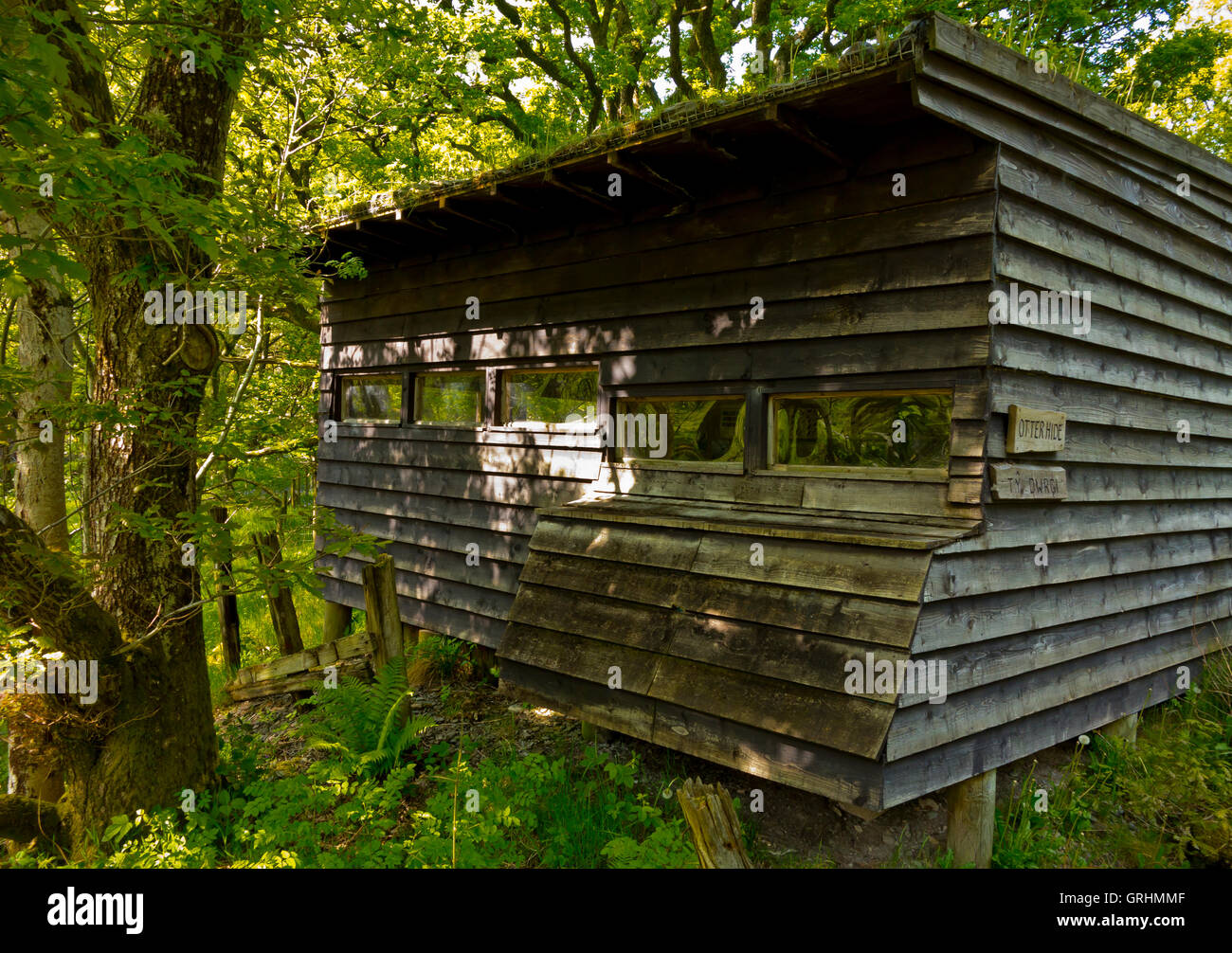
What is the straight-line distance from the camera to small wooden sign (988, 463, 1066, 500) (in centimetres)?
449

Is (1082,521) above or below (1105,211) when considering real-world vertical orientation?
below

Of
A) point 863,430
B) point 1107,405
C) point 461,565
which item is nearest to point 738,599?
point 863,430

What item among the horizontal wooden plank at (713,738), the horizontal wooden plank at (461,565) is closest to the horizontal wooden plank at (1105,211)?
the horizontal wooden plank at (713,738)

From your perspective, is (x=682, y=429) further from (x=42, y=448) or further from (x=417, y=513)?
(x=42, y=448)

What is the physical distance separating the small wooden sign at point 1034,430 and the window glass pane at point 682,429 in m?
1.82

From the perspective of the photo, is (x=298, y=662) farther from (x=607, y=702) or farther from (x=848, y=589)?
(x=848, y=589)


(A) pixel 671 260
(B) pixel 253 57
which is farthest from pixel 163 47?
(A) pixel 671 260

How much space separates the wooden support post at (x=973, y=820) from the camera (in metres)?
4.74

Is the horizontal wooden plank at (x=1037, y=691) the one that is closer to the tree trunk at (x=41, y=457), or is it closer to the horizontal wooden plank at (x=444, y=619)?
the horizontal wooden plank at (x=444, y=619)

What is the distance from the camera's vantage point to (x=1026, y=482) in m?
4.68
